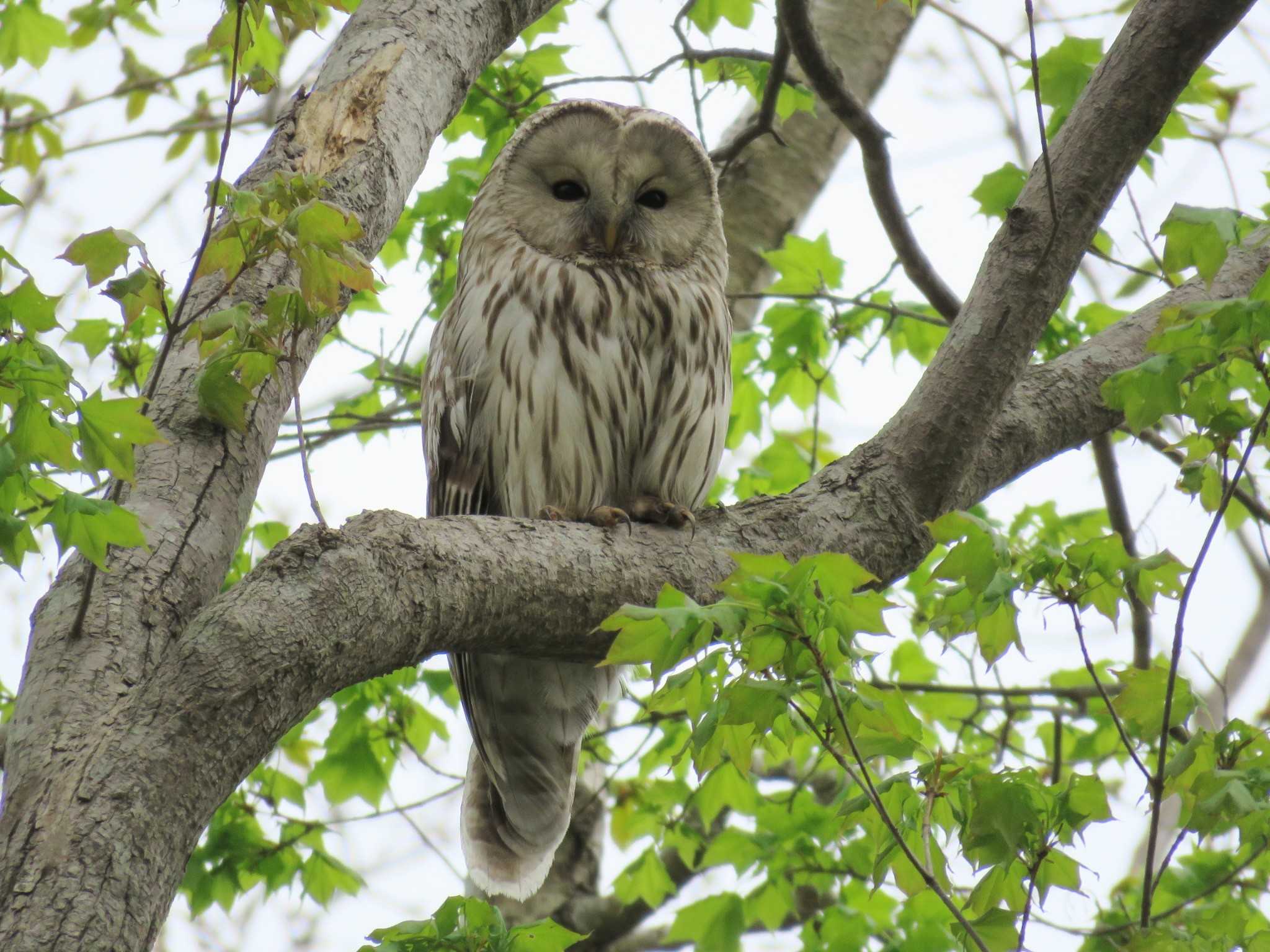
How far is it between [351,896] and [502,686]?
1228mm

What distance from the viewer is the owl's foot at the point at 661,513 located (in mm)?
3141

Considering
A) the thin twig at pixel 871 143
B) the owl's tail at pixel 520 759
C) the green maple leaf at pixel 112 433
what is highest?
the thin twig at pixel 871 143

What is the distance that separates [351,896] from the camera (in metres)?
4.79

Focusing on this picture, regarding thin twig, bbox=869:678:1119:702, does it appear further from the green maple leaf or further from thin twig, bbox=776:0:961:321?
the green maple leaf

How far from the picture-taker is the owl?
3996mm

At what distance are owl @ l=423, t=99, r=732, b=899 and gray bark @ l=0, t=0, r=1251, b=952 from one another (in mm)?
726

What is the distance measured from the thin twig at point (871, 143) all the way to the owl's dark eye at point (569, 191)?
Answer: 0.98m

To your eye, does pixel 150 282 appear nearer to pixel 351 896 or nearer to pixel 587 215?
pixel 587 215

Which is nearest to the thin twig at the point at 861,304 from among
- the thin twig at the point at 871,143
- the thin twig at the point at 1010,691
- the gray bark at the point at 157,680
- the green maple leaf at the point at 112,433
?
the thin twig at the point at 871,143

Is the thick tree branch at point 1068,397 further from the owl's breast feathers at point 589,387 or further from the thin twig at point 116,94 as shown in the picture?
the thin twig at point 116,94

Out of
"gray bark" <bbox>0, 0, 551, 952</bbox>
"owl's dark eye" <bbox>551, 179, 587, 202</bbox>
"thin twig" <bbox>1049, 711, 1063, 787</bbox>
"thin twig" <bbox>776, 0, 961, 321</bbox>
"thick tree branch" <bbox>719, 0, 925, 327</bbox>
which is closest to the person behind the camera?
"gray bark" <bbox>0, 0, 551, 952</bbox>

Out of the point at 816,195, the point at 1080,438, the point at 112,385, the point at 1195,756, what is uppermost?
the point at 816,195

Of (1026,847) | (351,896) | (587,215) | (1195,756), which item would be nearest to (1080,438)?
(1195,756)

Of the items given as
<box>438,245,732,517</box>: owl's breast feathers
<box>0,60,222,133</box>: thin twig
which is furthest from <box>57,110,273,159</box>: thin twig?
<box>438,245,732,517</box>: owl's breast feathers
